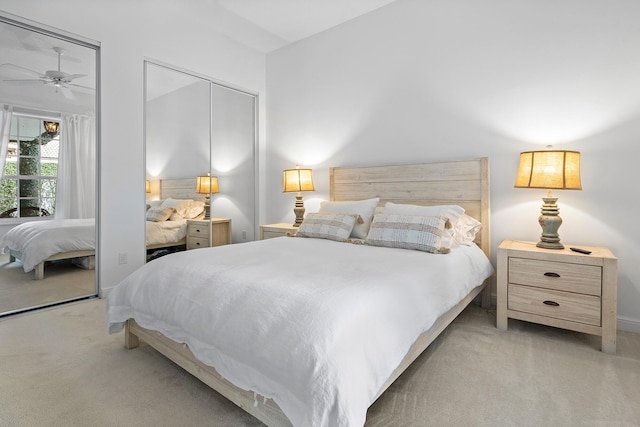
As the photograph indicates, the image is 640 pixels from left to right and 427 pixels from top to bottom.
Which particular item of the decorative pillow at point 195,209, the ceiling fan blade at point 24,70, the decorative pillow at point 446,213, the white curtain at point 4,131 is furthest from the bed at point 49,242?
the decorative pillow at point 446,213

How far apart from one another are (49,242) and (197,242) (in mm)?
1305

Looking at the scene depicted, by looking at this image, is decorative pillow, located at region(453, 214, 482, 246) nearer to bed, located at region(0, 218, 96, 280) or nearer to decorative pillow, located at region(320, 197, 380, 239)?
decorative pillow, located at region(320, 197, 380, 239)

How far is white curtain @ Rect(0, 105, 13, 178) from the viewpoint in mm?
2543

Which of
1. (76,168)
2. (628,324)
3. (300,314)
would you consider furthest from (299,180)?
(628,324)

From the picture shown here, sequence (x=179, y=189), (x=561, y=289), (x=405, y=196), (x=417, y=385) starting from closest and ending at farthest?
(x=417, y=385), (x=561, y=289), (x=405, y=196), (x=179, y=189)

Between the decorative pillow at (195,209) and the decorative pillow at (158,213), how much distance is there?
0.20m

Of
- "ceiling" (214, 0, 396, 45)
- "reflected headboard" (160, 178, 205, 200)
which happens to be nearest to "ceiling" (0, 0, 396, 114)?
"ceiling" (214, 0, 396, 45)

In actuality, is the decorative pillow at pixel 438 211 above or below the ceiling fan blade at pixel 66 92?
below

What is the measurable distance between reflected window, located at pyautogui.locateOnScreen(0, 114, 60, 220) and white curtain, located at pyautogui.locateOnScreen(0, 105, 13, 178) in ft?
0.06

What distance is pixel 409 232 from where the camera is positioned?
2457mm

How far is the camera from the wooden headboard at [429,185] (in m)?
2.83

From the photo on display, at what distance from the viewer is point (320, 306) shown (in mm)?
1271

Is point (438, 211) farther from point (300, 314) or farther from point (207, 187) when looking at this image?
point (207, 187)

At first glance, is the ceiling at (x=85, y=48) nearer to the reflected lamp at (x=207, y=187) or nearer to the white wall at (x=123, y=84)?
the white wall at (x=123, y=84)
